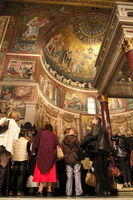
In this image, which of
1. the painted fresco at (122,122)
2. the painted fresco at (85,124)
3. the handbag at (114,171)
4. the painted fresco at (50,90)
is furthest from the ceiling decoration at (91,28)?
the handbag at (114,171)

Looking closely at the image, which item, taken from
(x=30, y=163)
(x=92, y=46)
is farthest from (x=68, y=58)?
(x=30, y=163)

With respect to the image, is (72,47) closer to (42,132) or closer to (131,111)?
(131,111)

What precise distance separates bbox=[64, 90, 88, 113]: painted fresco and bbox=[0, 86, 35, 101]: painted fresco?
4.50m

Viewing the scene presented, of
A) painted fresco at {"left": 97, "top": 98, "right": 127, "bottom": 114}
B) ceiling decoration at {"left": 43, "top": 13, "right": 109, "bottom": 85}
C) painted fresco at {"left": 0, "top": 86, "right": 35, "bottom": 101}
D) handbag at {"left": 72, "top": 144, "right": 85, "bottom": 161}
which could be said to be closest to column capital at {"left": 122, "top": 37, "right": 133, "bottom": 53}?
handbag at {"left": 72, "top": 144, "right": 85, "bottom": 161}

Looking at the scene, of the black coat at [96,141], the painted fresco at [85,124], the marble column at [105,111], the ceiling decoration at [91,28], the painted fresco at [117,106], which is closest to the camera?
the black coat at [96,141]

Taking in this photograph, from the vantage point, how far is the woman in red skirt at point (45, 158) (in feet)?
12.0

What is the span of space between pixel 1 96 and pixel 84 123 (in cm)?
675

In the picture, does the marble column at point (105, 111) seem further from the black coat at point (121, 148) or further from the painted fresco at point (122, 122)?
the painted fresco at point (122, 122)

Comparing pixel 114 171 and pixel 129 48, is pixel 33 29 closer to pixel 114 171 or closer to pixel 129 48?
pixel 129 48

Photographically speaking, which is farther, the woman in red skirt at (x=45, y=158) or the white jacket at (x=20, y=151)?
the white jacket at (x=20, y=151)

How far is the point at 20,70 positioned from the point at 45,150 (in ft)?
24.3

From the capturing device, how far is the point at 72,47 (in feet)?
49.0

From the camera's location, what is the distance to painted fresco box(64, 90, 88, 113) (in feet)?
45.7

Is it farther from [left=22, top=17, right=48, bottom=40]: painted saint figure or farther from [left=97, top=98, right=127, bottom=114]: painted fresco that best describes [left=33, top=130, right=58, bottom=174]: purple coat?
[left=97, top=98, right=127, bottom=114]: painted fresco
